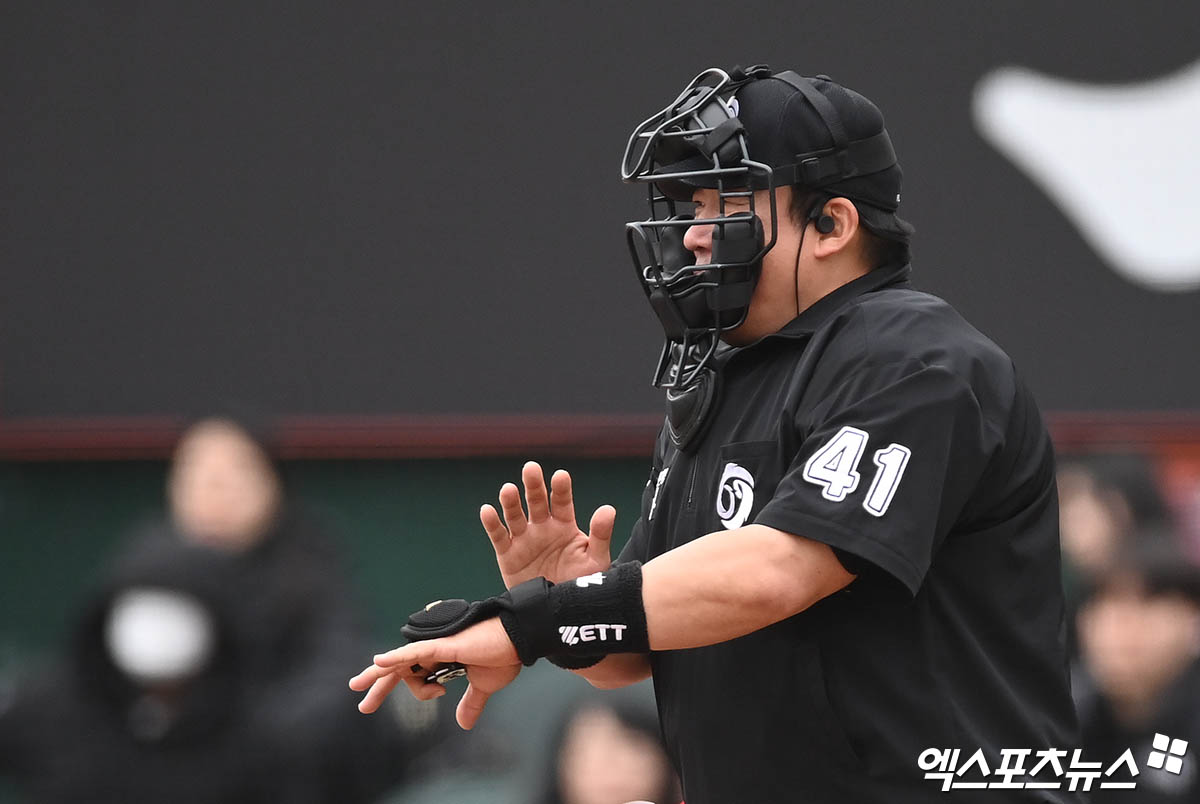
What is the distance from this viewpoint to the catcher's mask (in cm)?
252

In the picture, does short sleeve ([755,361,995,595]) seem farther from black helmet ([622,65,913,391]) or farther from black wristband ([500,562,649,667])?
black helmet ([622,65,913,391])

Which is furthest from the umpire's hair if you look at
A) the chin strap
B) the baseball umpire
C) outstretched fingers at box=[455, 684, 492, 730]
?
outstretched fingers at box=[455, 684, 492, 730]

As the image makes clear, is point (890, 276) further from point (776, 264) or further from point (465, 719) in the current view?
point (465, 719)

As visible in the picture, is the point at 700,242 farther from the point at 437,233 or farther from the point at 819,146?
the point at 437,233

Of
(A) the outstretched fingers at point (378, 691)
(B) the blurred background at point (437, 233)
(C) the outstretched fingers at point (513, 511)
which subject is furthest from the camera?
(B) the blurred background at point (437, 233)

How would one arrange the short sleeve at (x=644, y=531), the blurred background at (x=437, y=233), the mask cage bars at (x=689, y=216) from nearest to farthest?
the mask cage bars at (x=689, y=216) < the short sleeve at (x=644, y=531) < the blurred background at (x=437, y=233)


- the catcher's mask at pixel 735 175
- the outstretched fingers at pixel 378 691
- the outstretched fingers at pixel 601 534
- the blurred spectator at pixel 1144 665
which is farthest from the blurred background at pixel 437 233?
the outstretched fingers at pixel 378 691

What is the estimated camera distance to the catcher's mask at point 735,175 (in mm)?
2518

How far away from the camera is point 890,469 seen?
7.15 feet

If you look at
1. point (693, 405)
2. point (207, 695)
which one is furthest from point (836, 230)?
point (207, 695)

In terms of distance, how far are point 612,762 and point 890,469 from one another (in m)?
1.97

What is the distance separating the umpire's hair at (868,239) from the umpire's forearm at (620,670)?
0.79 meters

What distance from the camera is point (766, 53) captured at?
586 centimetres

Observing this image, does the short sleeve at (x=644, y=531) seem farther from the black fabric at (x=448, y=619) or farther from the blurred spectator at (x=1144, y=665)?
the blurred spectator at (x=1144, y=665)
